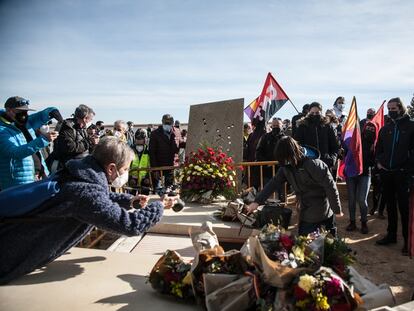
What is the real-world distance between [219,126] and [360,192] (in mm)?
2847

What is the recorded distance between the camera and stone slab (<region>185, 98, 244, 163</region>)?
6.96 metres

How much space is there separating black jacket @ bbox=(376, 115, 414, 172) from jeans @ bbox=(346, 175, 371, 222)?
71 centimetres

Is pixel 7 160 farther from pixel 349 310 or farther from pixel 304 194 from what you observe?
pixel 349 310

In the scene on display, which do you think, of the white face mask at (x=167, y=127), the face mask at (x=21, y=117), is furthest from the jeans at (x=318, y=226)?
the white face mask at (x=167, y=127)

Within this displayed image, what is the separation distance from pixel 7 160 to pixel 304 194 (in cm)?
321

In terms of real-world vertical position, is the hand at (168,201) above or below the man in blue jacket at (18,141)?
below

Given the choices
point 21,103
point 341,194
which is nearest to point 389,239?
point 341,194

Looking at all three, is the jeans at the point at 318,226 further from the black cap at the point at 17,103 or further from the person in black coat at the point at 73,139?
the black cap at the point at 17,103

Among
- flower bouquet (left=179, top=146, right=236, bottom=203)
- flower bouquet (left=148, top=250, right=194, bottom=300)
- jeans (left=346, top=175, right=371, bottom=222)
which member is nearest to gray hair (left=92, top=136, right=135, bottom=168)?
flower bouquet (left=148, top=250, right=194, bottom=300)

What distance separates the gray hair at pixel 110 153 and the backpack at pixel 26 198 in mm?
334

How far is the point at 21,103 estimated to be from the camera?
3.94 m

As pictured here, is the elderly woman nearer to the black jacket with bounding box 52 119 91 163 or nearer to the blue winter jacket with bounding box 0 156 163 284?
the blue winter jacket with bounding box 0 156 163 284

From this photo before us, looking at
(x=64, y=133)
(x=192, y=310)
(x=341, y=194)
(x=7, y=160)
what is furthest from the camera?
(x=341, y=194)

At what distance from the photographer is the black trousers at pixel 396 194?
505cm
